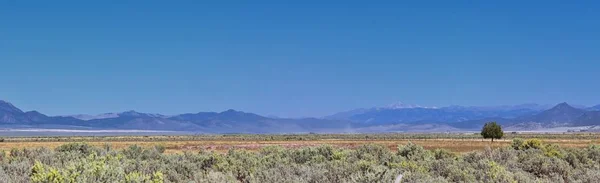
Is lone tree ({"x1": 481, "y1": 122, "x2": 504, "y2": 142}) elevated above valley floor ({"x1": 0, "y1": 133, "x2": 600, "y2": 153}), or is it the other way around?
lone tree ({"x1": 481, "y1": 122, "x2": 504, "y2": 142})

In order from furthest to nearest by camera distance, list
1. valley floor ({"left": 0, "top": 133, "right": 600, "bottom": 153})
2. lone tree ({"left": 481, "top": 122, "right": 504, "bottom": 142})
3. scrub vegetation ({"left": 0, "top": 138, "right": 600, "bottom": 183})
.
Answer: lone tree ({"left": 481, "top": 122, "right": 504, "bottom": 142}) < valley floor ({"left": 0, "top": 133, "right": 600, "bottom": 153}) < scrub vegetation ({"left": 0, "top": 138, "right": 600, "bottom": 183})

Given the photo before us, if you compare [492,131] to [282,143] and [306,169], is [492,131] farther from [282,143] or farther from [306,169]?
[306,169]

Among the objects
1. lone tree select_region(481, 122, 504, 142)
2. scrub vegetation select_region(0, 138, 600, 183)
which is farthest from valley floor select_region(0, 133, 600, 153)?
scrub vegetation select_region(0, 138, 600, 183)

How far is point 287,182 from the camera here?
13.0 metres

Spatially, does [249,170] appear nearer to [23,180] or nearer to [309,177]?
[309,177]

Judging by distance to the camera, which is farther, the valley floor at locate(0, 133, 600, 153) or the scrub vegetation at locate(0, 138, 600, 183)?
the valley floor at locate(0, 133, 600, 153)

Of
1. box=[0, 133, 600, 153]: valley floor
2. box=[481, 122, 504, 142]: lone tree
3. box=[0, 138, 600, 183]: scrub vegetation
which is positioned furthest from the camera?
box=[481, 122, 504, 142]: lone tree

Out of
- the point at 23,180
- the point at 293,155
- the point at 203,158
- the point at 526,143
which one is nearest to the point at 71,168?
the point at 23,180

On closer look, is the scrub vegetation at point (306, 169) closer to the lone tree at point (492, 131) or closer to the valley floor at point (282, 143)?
the valley floor at point (282, 143)

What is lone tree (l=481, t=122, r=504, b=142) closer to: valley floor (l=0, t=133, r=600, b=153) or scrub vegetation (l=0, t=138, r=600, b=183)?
valley floor (l=0, t=133, r=600, b=153)

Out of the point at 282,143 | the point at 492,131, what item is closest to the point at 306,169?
the point at 282,143

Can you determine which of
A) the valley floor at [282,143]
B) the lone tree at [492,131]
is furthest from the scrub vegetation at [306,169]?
the lone tree at [492,131]

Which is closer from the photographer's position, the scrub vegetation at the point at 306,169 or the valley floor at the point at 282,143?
the scrub vegetation at the point at 306,169

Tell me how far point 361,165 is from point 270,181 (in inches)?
111
